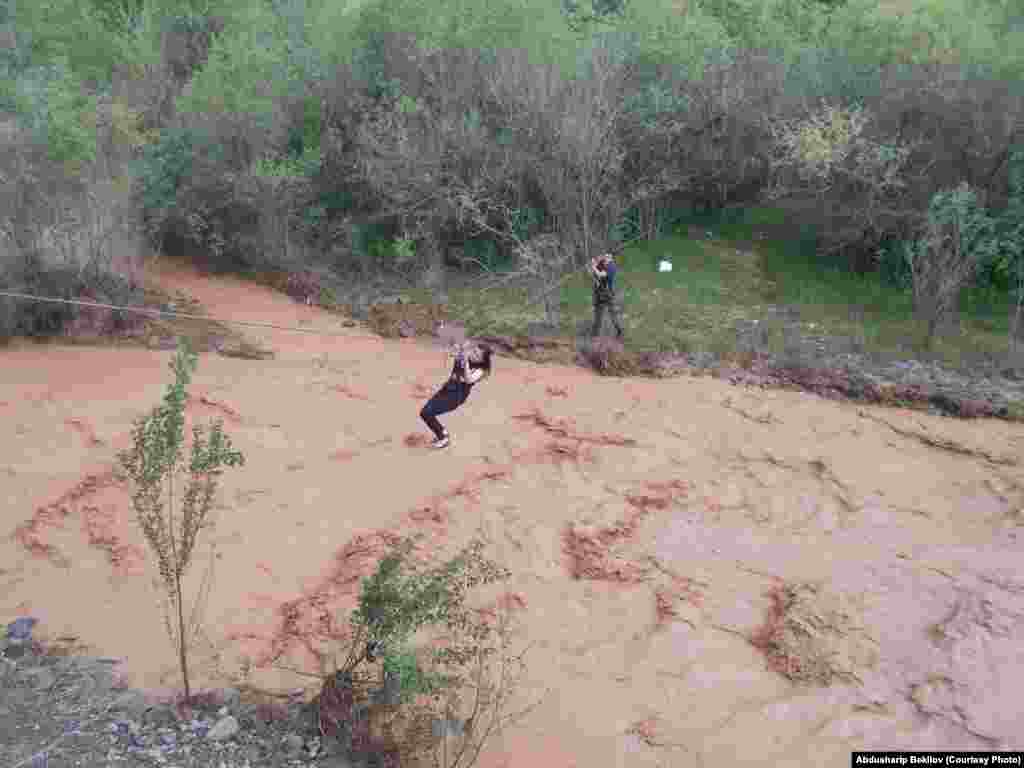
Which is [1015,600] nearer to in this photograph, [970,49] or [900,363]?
[900,363]

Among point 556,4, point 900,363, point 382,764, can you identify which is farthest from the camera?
point 556,4

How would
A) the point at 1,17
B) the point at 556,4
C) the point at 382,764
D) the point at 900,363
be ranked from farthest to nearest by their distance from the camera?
the point at 1,17 → the point at 556,4 → the point at 900,363 → the point at 382,764

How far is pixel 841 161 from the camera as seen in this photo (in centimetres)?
1547

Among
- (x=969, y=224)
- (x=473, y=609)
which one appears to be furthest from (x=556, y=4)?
(x=473, y=609)

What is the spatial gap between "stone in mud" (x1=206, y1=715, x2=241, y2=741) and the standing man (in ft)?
28.8

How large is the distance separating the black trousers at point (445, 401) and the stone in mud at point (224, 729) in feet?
14.9

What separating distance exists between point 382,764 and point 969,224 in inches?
485

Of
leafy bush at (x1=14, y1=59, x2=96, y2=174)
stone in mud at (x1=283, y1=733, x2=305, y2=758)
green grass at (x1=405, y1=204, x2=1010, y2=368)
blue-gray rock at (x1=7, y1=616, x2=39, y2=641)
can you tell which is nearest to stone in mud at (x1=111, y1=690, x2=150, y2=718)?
stone in mud at (x1=283, y1=733, x2=305, y2=758)

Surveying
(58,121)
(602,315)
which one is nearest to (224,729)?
(602,315)

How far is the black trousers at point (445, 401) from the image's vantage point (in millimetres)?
10305

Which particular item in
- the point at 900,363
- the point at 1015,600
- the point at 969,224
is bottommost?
the point at 1015,600

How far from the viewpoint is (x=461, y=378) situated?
10086mm

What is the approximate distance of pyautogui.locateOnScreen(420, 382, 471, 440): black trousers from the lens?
406 inches

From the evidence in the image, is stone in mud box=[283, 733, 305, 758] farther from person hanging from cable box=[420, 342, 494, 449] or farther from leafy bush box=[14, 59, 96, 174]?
leafy bush box=[14, 59, 96, 174]
